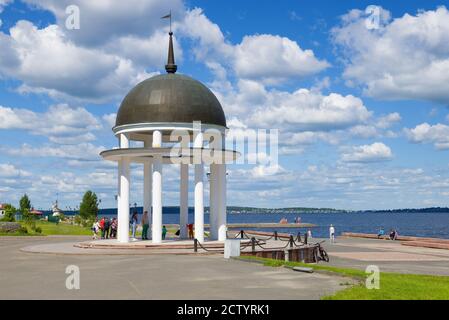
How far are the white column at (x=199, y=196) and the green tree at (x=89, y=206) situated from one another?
2344 inches

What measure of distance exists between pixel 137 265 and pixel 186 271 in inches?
127

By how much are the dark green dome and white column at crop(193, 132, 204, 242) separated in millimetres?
1373

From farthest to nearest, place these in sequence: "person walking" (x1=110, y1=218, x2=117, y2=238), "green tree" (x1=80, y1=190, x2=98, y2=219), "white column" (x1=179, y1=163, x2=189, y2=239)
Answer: "green tree" (x1=80, y1=190, x2=98, y2=219)
"person walking" (x1=110, y1=218, x2=117, y2=238)
"white column" (x1=179, y1=163, x2=189, y2=239)

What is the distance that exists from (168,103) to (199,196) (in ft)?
20.0

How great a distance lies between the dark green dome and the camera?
34.9m

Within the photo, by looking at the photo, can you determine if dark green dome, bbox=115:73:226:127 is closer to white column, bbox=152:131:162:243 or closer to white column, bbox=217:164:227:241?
white column, bbox=152:131:162:243

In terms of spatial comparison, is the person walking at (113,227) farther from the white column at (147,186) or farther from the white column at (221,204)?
the white column at (221,204)

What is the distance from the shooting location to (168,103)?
3497 cm

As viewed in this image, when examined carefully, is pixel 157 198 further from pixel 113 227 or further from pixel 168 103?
pixel 113 227

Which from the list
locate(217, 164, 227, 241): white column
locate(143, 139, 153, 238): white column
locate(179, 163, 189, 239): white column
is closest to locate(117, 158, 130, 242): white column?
locate(143, 139, 153, 238): white column

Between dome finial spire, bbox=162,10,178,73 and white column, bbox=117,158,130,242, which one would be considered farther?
dome finial spire, bbox=162,10,178,73

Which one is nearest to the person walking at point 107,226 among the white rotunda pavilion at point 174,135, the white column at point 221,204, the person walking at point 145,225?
the person walking at point 145,225

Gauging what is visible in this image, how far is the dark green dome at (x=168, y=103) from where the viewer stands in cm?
3494
